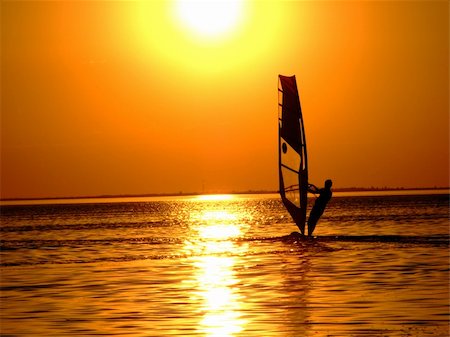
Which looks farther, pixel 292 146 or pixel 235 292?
pixel 292 146

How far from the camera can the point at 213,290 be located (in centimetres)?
2475

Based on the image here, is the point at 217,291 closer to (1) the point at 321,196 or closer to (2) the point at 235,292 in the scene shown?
(2) the point at 235,292

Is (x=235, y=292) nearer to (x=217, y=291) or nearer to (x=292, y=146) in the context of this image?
(x=217, y=291)

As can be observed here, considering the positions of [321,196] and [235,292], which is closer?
[235,292]

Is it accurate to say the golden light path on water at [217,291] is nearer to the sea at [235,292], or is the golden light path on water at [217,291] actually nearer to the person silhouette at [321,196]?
the sea at [235,292]

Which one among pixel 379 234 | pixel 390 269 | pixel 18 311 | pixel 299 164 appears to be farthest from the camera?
pixel 379 234

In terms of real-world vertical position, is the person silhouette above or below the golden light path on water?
above

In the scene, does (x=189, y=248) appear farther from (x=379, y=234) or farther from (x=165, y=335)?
(x=165, y=335)

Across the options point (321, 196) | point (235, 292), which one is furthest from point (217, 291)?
point (321, 196)

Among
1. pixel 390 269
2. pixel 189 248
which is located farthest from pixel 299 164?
pixel 390 269

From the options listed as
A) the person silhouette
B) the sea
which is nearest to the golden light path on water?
the sea

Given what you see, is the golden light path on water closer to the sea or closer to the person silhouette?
the sea

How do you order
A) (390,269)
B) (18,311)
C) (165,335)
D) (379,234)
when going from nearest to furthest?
1. (165,335)
2. (18,311)
3. (390,269)
4. (379,234)

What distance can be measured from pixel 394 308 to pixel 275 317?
2604mm
